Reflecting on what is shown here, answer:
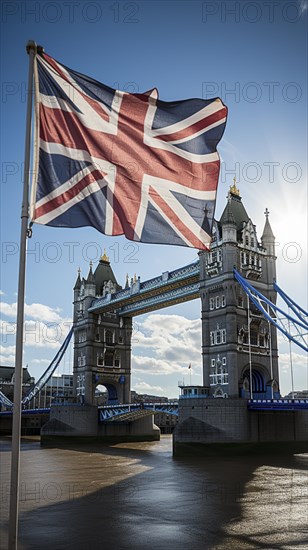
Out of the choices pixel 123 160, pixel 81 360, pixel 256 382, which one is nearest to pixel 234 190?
pixel 256 382

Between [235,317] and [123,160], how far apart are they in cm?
4027

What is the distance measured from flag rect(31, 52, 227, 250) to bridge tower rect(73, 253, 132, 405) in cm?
6435

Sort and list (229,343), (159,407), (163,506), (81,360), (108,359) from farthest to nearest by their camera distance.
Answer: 1. (108,359)
2. (81,360)
3. (159,407)
4. (229,343)
5. (163,506)

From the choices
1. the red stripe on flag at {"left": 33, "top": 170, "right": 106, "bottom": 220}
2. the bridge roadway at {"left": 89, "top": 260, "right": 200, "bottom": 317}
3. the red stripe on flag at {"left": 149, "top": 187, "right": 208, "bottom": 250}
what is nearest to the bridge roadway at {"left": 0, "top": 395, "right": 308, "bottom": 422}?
the bridge roadway at {"left": 89, "top": 260, "right": 200, "bottom": 317}

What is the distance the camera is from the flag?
32.4ft

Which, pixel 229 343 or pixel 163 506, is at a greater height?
pixel 229 343

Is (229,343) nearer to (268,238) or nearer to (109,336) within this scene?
(268,238)

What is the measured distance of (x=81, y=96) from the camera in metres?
10.4

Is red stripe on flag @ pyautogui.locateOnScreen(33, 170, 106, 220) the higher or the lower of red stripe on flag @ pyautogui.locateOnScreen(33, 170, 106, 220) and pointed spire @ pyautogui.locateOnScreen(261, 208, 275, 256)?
the lower

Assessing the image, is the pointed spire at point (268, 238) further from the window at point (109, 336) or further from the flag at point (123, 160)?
the flag at point (123, 160)

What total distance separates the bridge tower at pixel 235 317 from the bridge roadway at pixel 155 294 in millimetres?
4752

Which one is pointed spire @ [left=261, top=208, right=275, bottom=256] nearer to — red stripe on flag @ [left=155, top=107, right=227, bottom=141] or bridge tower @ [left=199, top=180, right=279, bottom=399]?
bridge tower @ [left=199, top=180, right=279, bottom=399]

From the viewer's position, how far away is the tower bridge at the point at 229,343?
4409cm

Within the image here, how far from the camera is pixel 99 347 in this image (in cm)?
7550
